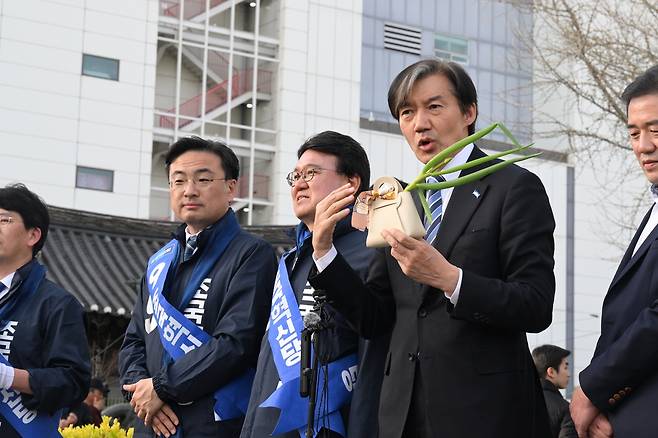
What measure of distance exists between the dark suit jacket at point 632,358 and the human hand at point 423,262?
0.57m

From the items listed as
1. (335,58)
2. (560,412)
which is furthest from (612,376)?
(335,58)

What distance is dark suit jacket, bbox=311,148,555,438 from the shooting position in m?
3.62

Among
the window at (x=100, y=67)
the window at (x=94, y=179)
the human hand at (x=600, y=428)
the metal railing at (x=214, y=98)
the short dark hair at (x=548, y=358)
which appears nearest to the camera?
the human hand at (x=600, y=428)

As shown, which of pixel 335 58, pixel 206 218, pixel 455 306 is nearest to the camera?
Answer: pixel 455 306

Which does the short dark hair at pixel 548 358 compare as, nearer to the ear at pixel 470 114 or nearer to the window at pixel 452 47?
the ear at pixel 470 114

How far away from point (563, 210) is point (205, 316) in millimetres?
26885

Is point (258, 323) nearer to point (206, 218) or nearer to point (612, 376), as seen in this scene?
point (206, 218)

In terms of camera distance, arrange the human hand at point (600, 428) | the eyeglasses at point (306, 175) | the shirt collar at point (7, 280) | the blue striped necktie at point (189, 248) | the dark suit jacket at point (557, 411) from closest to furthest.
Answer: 1. the human hand at point (600, 428)
2. the eyeglasses at point (306, 175)
3. the blue striped necktie at point (189, 248)
4. the shirt collar at point (7, 280)
5. the dark suit jacket at point (557, 411)

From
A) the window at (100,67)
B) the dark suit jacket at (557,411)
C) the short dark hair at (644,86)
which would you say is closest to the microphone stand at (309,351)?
the short dark hair at (644,86)

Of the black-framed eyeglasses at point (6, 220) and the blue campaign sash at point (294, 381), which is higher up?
the black-framed eyeglasses at point (6, 220)

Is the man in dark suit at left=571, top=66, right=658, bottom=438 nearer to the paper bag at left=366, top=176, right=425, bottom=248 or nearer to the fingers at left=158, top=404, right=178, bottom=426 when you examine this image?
the paper bag at left=366, top=176, right=425, bottom=248

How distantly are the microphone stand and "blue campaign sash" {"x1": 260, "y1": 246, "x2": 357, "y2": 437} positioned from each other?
312mm

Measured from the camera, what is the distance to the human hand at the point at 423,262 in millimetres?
3520

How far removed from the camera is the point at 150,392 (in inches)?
199
